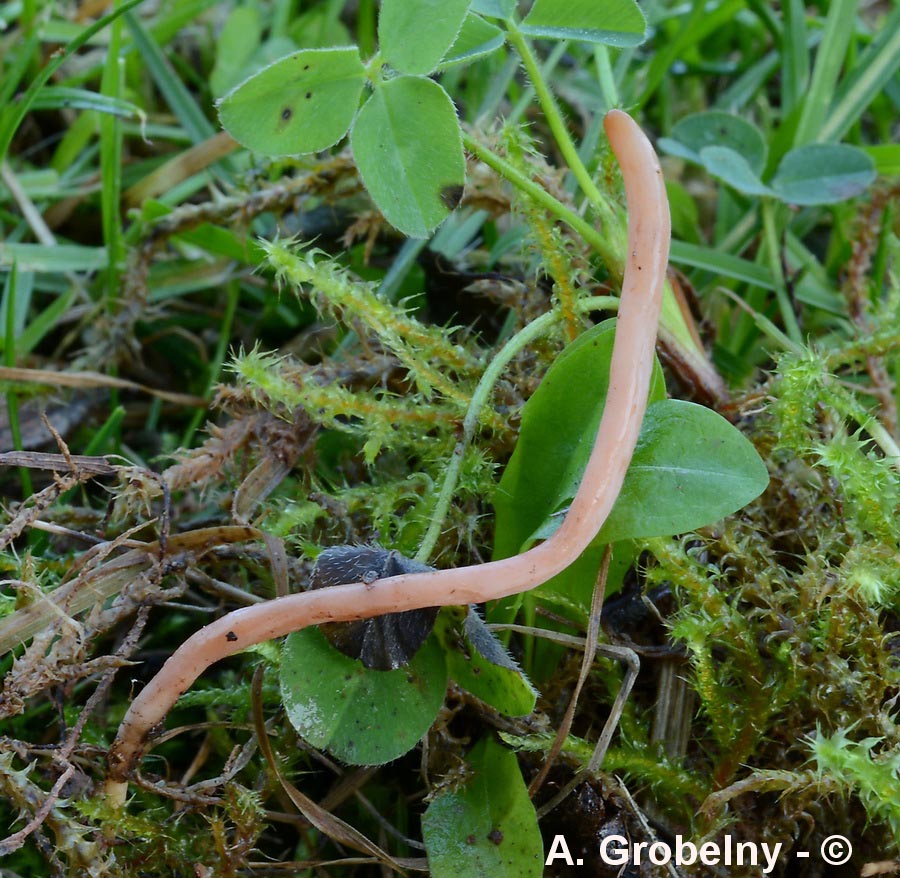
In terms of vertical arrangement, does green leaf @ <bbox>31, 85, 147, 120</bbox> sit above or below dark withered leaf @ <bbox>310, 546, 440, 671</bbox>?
above

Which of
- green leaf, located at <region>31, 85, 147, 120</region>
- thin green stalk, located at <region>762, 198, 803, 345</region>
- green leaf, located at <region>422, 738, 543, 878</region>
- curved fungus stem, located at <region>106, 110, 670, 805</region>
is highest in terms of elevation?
green leaf, located at <region>31, 85, 147, 120</region>

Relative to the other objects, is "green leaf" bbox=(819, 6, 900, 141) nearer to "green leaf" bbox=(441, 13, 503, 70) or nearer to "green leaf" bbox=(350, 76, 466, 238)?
"green leaf" bbox=(441, 13, 503, 70)

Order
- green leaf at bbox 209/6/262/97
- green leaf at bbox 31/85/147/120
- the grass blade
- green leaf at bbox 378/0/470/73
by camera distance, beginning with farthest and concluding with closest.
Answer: green leaf at bbox 209/6/262/97, green leaf at bbox 31/85/147/120, the grass blade, green leaf at bbox 378/0/470/73

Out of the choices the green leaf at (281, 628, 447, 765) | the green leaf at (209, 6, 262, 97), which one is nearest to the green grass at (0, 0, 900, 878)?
the green leaf at (281, 628, 447, 765)

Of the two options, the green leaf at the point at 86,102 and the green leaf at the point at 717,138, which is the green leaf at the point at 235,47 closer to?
the green leaf at the point at 86,102

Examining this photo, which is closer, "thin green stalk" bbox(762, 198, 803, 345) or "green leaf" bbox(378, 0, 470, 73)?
"green leaf" bbox(378, 0, 470, 73)

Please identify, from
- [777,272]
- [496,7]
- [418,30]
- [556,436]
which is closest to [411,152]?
[418,30]
